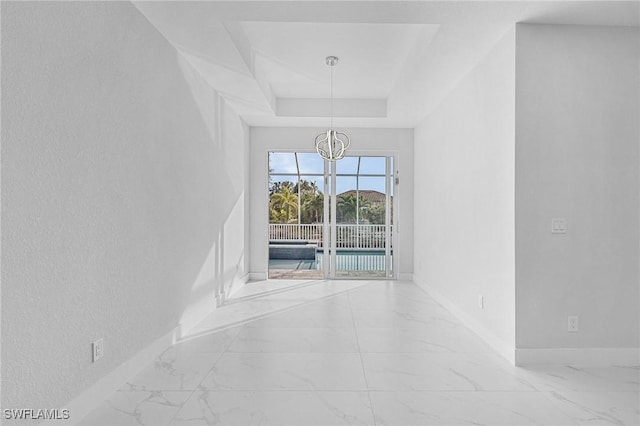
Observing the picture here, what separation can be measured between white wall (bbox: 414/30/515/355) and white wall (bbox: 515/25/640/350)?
107mm

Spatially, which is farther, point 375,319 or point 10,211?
point 375,319

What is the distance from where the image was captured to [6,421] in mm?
1553

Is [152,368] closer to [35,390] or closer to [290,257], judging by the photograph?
[35,390]

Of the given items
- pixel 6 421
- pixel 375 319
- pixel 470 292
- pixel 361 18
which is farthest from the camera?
pixel 375 319

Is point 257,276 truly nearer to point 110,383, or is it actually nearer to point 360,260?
point 360,260

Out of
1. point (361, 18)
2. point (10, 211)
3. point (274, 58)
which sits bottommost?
point (10, 211)

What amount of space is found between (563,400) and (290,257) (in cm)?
718

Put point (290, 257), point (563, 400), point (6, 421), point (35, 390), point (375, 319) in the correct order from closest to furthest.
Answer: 1. point (6, 421)
2. point (35, 390)
3. point (563, 400)
4. point (375, 319)
5. point (290, 257)

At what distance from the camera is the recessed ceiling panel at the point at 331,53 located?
11.0 feet

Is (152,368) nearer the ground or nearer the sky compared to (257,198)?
nearer the ground

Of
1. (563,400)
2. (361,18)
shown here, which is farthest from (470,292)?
(361,18)

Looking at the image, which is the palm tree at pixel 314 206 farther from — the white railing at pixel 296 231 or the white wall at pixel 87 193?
the white wall at pixel 87 193

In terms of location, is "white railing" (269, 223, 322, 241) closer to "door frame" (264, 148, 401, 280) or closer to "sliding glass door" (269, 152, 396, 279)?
"sliding glass door" (269, 152, 396, 279)

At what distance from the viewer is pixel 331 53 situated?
3879mm
